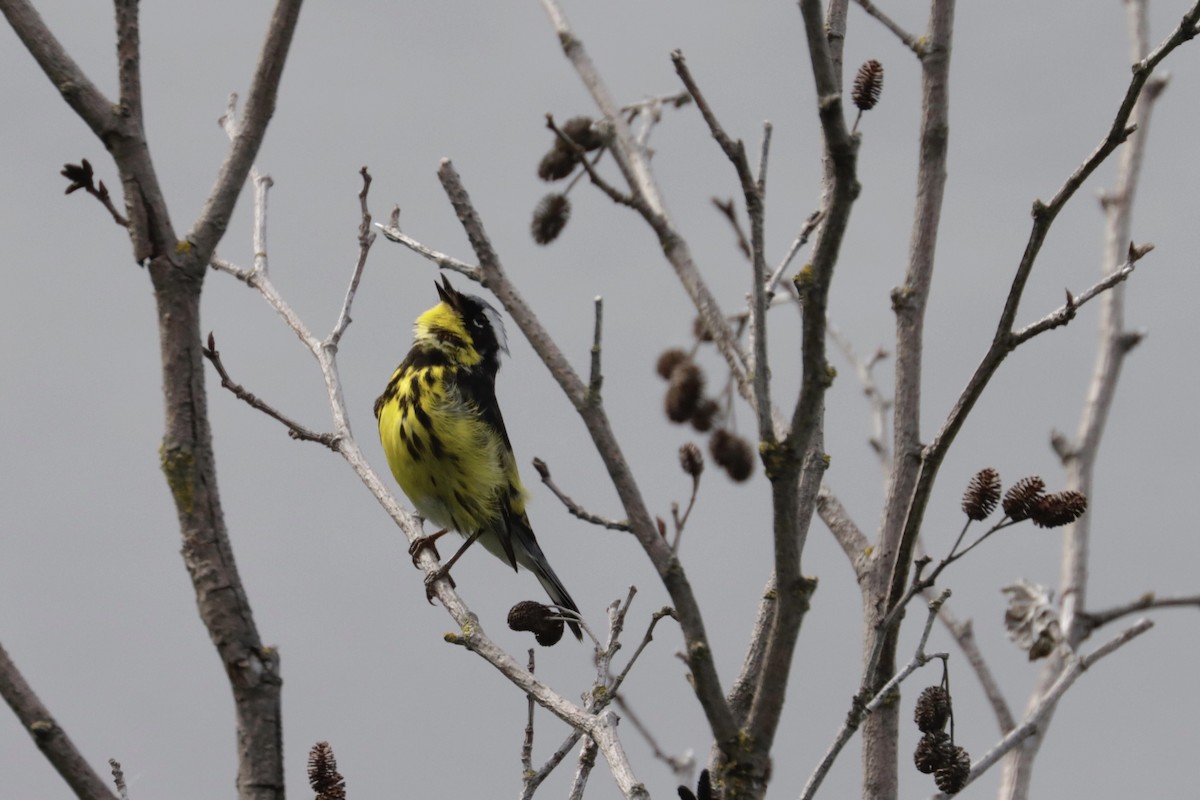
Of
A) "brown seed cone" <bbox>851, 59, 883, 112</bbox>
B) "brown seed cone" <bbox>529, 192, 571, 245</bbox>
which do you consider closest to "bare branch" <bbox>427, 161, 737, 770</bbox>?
"brown seed cone" <bbox>851, 59, 883, 112</bbox>

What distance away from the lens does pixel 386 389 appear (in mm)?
6570

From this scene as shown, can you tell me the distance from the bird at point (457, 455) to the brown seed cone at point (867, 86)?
294cm

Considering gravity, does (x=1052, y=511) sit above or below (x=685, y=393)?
below

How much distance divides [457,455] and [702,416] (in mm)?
1200

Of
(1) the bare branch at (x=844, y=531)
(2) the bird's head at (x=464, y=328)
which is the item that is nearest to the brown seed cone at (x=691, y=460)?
(1) the bare branch at (x=844, y=531)

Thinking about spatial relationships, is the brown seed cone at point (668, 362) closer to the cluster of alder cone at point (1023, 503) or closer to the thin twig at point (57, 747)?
the cluster of alder cone at point (1023, 503)

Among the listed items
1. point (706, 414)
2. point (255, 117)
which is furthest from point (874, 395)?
point (255, 117)

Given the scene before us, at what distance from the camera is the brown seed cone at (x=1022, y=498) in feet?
10.4

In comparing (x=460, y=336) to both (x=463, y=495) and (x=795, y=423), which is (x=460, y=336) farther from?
(x=795, y=423)

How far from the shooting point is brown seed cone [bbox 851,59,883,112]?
12.2ft

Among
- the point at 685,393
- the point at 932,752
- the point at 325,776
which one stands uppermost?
the point at 685,393

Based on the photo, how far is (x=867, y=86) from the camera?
372 centimetres

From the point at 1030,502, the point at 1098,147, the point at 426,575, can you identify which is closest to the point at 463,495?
the point at 426,575

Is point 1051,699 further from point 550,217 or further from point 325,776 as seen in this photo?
point 550,217
